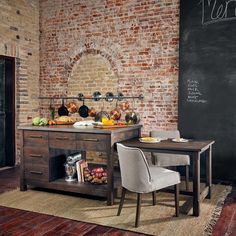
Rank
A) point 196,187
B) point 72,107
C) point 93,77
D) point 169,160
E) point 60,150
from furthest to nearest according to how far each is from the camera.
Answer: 1. point 93,77
2. point 72,107
3. point 60,150
4. point 169,160
5. point 196,187

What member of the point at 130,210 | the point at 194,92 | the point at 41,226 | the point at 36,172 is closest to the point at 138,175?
the point at 130,210

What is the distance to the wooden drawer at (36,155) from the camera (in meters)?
4.23

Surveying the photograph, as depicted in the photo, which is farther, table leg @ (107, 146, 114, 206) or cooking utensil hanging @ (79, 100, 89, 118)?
cooking utensil hanging @ (79, 100, 89, 118)

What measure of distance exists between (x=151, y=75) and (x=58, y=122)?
70.1 inches

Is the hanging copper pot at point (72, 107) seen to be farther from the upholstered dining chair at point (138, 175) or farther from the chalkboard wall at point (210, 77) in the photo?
the upholstered dining chair at point (138, 175)

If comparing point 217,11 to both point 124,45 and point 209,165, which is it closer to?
point 124,45

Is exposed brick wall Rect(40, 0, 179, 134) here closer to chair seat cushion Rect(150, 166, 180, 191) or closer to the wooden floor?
chair seat cushion Rect(150, 166, 180, 191)

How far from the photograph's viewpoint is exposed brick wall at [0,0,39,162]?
5691 millimetres

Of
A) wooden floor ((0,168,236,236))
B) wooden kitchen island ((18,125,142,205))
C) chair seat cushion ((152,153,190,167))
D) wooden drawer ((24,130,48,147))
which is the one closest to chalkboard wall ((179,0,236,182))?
chair seat cushion ((152,153,190,167))

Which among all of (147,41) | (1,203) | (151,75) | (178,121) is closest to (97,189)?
(1,203)

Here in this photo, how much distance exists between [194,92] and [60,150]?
2.22 m

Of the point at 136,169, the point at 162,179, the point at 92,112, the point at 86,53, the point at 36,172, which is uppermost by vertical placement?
the point at 86,53

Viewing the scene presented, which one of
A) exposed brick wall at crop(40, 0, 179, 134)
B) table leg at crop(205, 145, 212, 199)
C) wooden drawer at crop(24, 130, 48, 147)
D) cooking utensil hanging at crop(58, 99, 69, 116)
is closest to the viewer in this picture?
table leg at crop(205, 145, 212, 199)

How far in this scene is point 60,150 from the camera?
14.6 feet
